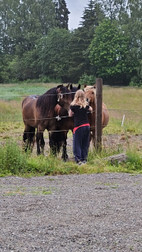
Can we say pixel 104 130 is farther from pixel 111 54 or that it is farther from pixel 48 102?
pixel 111 54

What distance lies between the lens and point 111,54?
63750mm

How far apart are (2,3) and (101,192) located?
266 feet

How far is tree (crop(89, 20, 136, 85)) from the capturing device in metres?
61.8

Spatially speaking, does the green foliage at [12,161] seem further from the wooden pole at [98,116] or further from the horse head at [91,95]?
the horse head at [91,95]

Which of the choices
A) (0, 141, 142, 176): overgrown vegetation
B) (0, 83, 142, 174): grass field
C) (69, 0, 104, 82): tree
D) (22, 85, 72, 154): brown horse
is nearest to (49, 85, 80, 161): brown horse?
(22, 85, 72, 154): brown horse

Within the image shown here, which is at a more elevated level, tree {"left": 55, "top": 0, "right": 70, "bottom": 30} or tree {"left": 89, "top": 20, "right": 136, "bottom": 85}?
tree {"left": 55, "top": 0, "right": 70, "bottom": 30}

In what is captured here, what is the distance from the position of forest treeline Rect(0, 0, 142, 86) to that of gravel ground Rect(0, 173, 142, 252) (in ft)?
170

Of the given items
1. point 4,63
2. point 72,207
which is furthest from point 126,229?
point 4,63

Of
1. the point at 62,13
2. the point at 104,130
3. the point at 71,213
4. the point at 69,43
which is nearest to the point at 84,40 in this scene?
the point at 69,43

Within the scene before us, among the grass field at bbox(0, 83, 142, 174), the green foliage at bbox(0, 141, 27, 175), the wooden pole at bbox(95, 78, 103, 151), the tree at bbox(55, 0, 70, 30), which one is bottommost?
the grass field at bbox(0, 83, 142, 174)

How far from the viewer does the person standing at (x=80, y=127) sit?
8.88m

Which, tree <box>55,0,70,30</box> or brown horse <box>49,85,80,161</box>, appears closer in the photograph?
brown horse <box>49,85,80,161</box>

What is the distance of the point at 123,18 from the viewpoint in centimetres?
6369

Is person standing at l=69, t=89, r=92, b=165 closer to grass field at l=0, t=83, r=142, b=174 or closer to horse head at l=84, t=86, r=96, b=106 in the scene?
grass field at l=0, t=83, r=142, b=174
